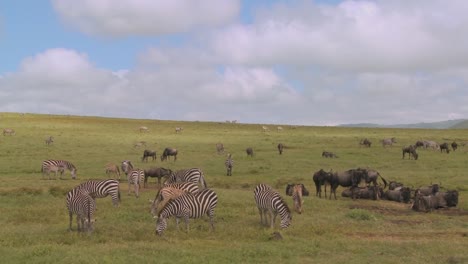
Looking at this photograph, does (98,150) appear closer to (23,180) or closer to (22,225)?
(23,180)

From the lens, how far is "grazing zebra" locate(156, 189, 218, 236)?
648 inches

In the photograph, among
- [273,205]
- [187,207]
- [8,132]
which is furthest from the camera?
[8,132]

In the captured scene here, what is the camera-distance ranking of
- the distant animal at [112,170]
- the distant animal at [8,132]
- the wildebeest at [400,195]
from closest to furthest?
the wildebeest at [400,195]
the distant animal at [112,170]
the distant animal at [8,132]

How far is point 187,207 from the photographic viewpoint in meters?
16.9

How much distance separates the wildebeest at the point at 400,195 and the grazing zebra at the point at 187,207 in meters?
12.5

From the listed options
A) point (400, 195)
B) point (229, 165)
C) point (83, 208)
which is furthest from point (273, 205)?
point (229, 165)

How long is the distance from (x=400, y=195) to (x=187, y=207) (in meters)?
13.7

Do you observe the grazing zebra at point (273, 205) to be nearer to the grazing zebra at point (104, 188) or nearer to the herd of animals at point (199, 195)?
the herd of animals at point (199, 195)

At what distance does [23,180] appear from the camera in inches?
1254

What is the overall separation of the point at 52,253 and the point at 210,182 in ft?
61.4

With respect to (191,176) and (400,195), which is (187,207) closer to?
(191,176)

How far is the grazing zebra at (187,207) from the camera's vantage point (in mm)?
16469

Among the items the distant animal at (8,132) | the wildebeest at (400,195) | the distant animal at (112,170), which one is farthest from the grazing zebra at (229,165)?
the distant animal at (8,132)

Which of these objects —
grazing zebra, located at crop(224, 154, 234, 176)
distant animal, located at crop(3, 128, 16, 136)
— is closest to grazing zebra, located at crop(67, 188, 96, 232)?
grazing zebra, located at crop(224, 154, 234, 176)
